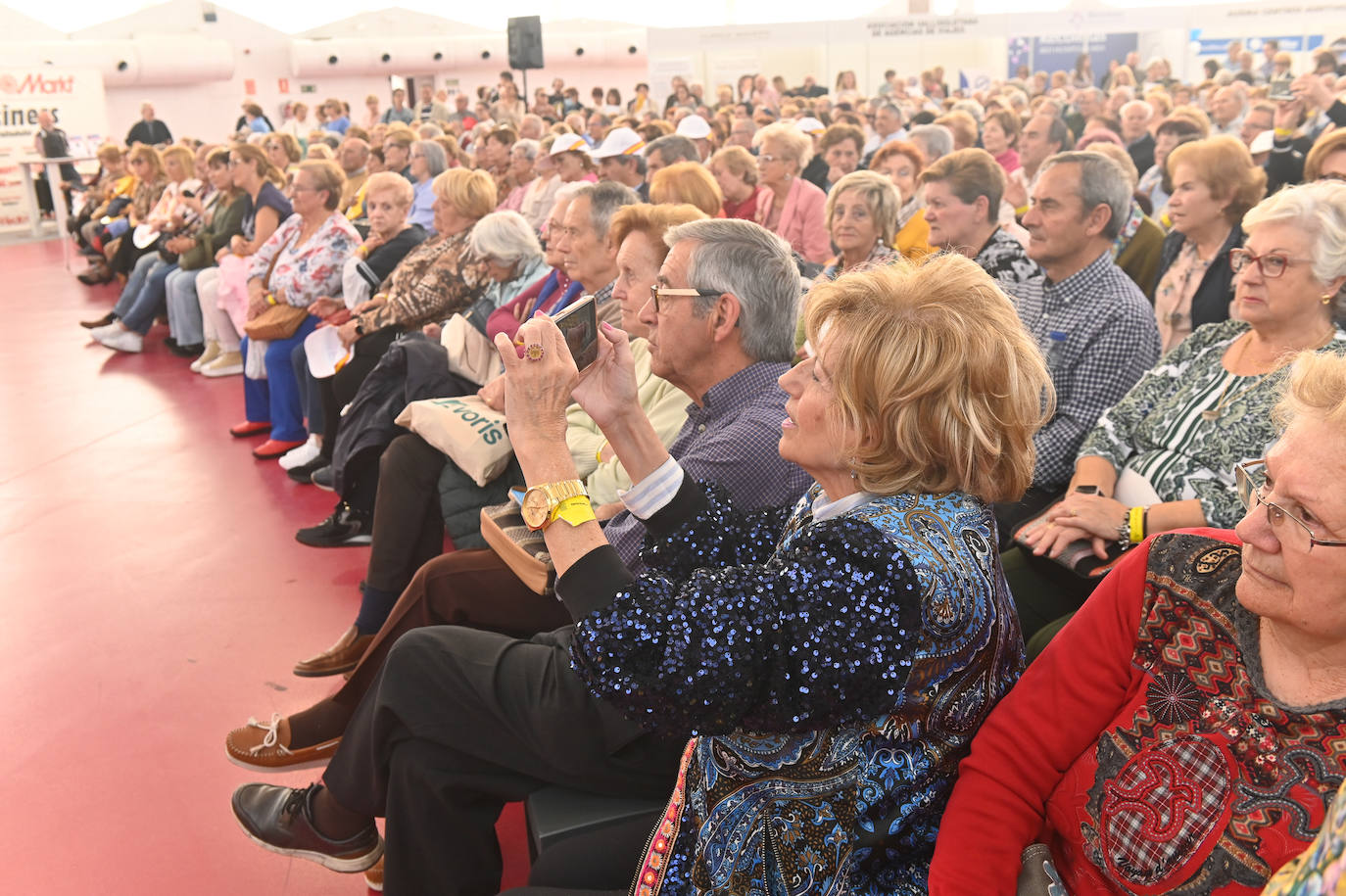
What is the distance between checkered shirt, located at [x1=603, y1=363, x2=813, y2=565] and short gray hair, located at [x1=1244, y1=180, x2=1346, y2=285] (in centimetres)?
110

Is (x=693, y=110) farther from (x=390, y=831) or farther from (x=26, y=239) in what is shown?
(x=390, y=831)

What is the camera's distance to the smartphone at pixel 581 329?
66.4 inches

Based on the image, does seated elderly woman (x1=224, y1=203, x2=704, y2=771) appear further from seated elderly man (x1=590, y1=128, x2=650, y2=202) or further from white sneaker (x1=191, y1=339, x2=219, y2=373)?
white sneaker (x1=191, y1=339, x2=219, y2=373)

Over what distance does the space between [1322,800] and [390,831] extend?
1.35 meters

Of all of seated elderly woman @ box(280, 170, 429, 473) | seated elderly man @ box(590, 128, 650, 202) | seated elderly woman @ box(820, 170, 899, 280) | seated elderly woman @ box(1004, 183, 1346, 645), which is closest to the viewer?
seated elderly woman @ box(1004, 183, 1346, 645)

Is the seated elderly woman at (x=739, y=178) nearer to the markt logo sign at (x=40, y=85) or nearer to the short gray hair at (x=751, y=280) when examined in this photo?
the short gray hair at (x=751, y=280)

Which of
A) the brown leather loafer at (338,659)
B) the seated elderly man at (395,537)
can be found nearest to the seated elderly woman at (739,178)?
the seated elderly man at (395,537)

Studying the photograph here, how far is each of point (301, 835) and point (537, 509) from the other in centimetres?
103

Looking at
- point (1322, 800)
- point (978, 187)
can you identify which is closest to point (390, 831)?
point (1322, 800)

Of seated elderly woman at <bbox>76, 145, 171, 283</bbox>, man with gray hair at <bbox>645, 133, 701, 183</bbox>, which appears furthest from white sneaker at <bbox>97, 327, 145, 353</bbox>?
man with gray hair at <bbox>645, 133, 701, 183</bbox>

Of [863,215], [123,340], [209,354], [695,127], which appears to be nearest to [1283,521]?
[863,215]

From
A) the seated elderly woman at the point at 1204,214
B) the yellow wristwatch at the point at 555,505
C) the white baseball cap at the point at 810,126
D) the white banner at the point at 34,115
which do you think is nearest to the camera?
the yellow wristwatch at the point at 555,505

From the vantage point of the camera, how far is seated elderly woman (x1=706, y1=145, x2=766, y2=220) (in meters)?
6.04

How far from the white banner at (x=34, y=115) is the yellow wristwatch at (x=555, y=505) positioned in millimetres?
14535
